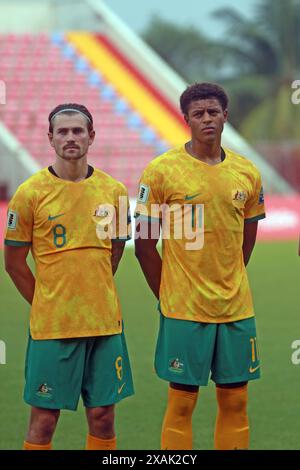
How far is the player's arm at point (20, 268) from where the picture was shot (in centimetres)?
514

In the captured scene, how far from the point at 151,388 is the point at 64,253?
3327 mm

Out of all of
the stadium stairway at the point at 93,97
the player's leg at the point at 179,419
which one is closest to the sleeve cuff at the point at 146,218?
the player's leg at the point at 179,419

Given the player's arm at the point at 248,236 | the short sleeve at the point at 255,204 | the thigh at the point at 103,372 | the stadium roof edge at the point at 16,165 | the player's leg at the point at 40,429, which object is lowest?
the player's leg at the point at 40,429

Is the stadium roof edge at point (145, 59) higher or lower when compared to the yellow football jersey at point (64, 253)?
higher

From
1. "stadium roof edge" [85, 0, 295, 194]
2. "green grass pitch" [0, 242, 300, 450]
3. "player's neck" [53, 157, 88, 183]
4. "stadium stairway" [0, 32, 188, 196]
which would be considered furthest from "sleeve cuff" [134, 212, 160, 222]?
"stadium roof edge" [85, 0, 295, 194]

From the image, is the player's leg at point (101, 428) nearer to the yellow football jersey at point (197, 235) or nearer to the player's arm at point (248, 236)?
the yellow football jersey at point (197, 235)

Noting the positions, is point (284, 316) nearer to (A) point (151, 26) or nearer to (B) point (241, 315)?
(B) point (241, 315)

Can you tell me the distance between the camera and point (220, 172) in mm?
5238

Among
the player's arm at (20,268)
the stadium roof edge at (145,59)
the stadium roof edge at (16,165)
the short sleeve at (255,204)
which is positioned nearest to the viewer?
the player's arm at (20,268)

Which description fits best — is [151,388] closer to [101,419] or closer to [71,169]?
[101,419]

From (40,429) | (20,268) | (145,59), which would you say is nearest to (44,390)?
(40,429)

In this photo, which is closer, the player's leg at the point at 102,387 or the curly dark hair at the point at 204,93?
the player's leg at the point at 102,387

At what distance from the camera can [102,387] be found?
5.05 meters
